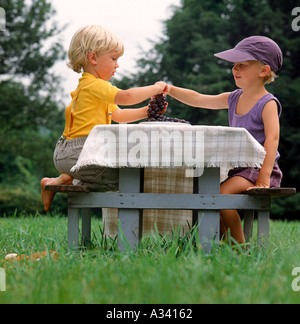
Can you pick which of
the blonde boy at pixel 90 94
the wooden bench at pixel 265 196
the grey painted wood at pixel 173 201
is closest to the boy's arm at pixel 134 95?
the blonde boy at pixel 90 94

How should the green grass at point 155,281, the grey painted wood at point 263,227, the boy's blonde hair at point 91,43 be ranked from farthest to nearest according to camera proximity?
the boy's blonde hair at point 91,43, the grey painted wood at point 263,227, the green grass at point 155,281

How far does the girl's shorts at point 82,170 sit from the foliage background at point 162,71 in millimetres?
8156

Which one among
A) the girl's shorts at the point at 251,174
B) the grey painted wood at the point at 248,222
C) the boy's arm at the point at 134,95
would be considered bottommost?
the grey painted wood at the point at 248,222

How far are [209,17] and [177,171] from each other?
10322mm

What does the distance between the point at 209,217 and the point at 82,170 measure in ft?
2.35

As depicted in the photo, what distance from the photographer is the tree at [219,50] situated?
1057cm

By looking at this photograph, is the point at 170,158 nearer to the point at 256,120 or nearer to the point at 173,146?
the point at 173,146

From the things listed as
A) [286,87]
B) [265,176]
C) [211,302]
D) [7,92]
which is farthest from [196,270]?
[7,92]

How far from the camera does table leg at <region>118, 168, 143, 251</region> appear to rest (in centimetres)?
218

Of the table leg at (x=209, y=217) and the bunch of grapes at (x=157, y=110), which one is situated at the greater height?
the bunch of grapes at (x=157, y=110)

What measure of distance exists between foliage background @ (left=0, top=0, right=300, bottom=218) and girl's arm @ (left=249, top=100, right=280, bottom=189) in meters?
7.95

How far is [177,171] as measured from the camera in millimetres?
2555

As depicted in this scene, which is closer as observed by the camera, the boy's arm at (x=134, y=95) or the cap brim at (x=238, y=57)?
the boy's arm at (x=134, y=95)

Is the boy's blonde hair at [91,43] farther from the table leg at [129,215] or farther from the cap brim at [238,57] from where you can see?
the table leg at [129,215]
